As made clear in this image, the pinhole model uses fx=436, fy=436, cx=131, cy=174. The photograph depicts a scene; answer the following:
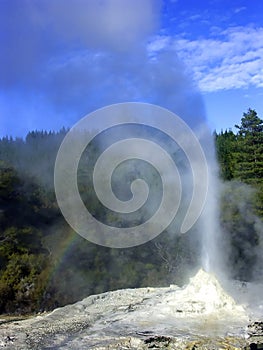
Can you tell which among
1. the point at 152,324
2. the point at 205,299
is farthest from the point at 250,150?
the point at 152,324

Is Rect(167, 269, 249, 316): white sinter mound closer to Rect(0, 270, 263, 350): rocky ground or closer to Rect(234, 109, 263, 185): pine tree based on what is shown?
Rect(0, 270, 263, 350): rocky ground

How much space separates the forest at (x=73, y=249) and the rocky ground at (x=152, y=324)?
130 inches

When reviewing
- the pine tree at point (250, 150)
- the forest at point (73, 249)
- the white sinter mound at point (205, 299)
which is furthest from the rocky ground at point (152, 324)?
the pine tree at point (250, 150)

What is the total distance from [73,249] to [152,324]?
6.07 m

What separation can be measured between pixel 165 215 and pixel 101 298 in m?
5.85

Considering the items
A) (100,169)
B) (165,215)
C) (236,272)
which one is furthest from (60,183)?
(236,272)

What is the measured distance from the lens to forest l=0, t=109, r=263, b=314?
36.6 ft

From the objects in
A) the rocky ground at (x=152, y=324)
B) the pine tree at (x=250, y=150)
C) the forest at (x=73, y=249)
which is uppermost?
the pine tree at (x=250, y=150)

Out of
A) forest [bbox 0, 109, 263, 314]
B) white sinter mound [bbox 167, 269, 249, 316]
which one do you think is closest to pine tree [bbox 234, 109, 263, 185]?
forest [bbox 0, 109, 263, 314]

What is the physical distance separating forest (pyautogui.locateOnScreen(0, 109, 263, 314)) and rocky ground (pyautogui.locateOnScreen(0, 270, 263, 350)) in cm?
330

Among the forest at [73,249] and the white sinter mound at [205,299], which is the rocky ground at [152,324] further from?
the forest at [73,249]

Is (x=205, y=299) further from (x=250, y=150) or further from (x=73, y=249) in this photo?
(x=250, y=150)

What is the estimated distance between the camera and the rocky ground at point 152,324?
5.80 m

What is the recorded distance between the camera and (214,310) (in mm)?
6992
